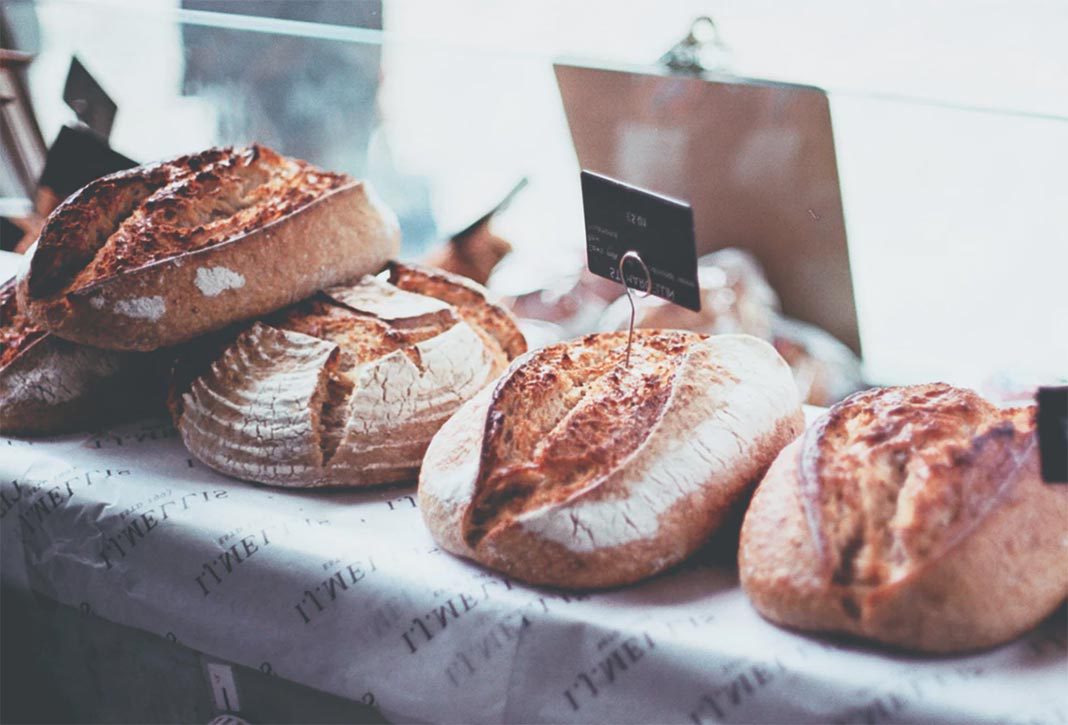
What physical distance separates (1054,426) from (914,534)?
0.69ft

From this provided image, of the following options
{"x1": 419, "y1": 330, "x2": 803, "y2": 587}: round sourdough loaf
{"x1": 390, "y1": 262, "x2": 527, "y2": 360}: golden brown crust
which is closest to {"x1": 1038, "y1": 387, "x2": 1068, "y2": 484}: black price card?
{"x1": 419, "y1": 330, "x2": 803, "y2": 587}: round sourdough loaf

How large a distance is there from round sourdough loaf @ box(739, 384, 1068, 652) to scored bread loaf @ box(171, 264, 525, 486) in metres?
0.65

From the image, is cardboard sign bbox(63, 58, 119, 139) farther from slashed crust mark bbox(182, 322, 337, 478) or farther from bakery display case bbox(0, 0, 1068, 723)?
slashed crust mark bbox(182, 322, 337, 478)

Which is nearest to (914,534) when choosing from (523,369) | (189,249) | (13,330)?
(523,369)

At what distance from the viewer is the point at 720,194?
2.50m

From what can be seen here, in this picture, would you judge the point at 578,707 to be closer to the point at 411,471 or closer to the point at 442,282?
the point at 411,471

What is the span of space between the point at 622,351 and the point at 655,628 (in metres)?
0.54

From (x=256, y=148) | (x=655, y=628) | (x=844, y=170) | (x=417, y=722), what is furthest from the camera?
(x=844, y=170)

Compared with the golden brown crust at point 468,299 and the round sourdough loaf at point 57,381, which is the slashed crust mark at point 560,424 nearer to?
the golden brown crust at point 468,299

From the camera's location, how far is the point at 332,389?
1.70 metres

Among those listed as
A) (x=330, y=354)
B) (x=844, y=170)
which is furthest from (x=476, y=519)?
(x=844, y=170)

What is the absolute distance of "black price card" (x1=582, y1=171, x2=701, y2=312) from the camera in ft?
4.71

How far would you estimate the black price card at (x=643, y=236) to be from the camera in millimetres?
1437

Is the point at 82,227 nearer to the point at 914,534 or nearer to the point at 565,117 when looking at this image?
the point at 565,117
